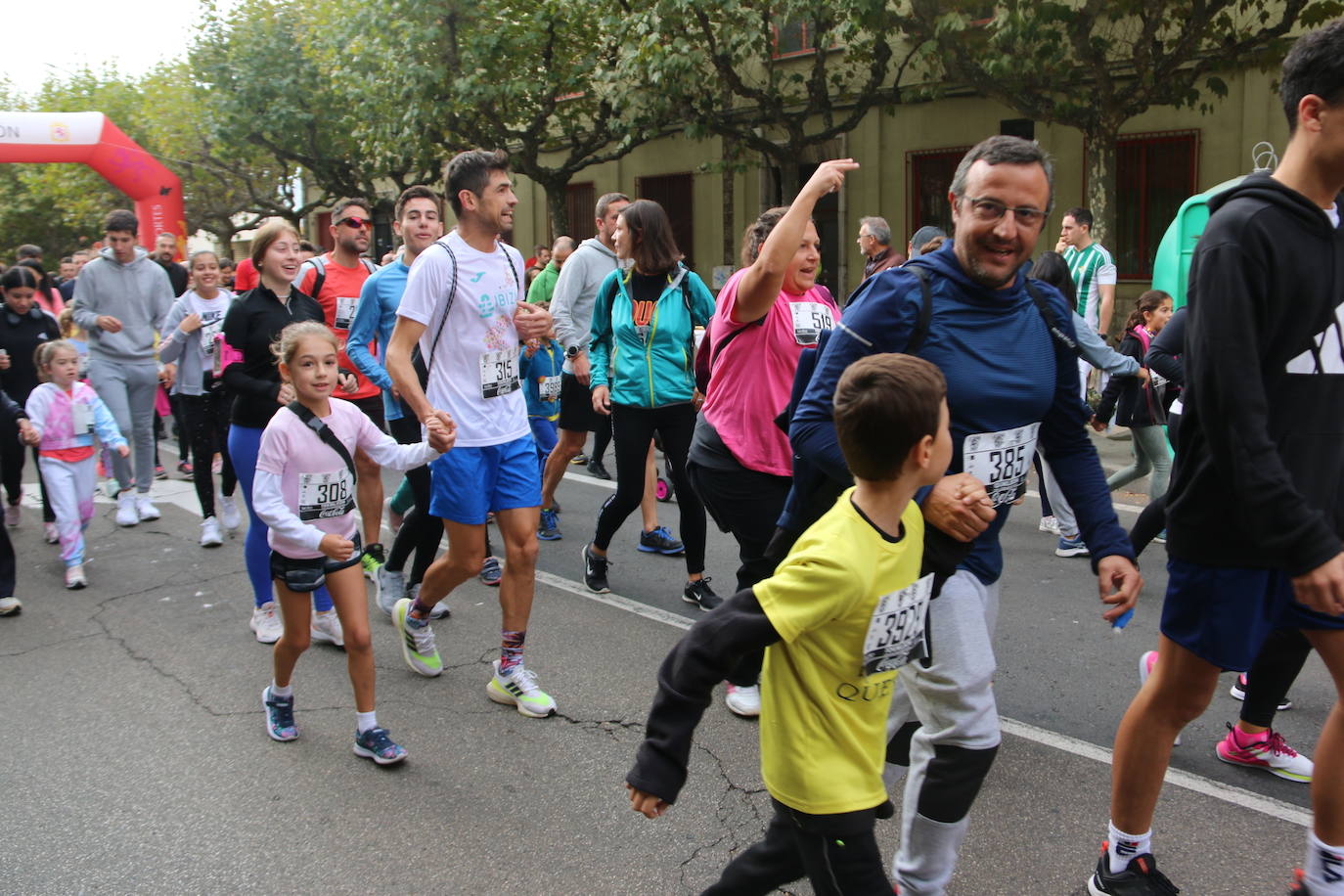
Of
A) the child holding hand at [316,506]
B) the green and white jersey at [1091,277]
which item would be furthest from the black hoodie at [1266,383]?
the green and white jersey at [1091,277]

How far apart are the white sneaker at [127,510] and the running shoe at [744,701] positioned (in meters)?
5.27

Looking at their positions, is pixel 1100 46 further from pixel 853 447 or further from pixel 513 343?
pixel 853 447

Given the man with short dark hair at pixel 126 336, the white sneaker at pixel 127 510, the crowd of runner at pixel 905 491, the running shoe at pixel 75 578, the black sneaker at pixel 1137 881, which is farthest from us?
the man with short dark hair at pixel 126 336

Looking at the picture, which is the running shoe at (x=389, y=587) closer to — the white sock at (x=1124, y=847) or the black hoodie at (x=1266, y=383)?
the white sock at (x=1124, y=847)

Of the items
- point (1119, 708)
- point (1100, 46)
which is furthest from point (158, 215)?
point (1119, 708)

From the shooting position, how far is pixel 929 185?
18.8 m

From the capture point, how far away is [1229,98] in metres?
15.1

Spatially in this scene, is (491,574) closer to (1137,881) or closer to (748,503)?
(748,503)

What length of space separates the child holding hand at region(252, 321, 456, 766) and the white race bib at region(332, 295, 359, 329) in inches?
88.9

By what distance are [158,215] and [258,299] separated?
15.2m

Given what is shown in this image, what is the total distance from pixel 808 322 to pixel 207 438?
4.83m

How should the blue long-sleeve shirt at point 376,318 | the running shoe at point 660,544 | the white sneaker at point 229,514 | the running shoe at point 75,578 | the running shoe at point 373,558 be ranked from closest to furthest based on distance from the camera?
the blue long-sleeve shirt at point 376,318 → the running shoe at point 373,558 → the running shoe at point 75,578 → the running shoe at point 660,544 → the white sneaker at point 229,514

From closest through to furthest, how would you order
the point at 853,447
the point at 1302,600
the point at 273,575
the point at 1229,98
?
the point at 853,447, the point at 1302,600, the point at 273,575, the point at 1229,98

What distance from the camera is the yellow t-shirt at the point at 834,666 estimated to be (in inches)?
84.4
